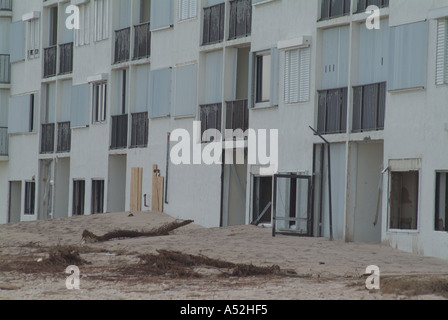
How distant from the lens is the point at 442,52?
Result: 77.3 ft

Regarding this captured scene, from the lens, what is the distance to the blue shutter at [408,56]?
79.4 ft

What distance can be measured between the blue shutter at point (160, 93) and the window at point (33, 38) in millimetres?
11108

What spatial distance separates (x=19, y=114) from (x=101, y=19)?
8.19 m

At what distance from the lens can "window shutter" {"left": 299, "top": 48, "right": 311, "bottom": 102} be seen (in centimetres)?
2890

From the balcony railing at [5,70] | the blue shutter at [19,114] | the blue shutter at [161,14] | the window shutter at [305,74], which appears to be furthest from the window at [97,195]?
the window shutter at [305,74]

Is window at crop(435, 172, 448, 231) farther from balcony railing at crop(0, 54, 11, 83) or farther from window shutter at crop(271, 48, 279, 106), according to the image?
balcony railing at crop(0, 54, 11, 83)

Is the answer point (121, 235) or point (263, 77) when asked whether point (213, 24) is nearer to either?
point (263, 77)

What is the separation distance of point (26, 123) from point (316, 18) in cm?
2134

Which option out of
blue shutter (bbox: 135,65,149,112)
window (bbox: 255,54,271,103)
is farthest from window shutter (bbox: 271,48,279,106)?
blue shutter (bbox: 135,65,149,112)

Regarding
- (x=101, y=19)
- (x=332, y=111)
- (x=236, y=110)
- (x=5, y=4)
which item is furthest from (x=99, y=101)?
(x=332, y=111)

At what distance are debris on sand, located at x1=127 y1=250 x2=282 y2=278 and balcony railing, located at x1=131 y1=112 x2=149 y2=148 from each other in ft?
53.6

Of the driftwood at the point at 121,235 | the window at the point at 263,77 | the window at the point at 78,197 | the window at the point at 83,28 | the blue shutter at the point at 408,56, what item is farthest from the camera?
the window at the point at 78,197

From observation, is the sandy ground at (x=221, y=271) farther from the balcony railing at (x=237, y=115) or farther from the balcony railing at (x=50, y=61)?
the balcony railing at (x=50, y=61)
